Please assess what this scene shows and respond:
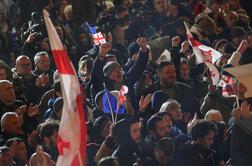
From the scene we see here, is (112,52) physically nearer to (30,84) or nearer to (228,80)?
(30,84)

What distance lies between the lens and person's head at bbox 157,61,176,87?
8461 millimetres

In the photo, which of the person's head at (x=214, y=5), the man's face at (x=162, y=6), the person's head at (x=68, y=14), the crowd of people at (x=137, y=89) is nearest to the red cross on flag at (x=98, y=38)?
the crowd of people at (x=137, y=89)

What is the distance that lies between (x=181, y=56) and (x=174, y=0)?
16.2 feet

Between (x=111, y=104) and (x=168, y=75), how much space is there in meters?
1.08

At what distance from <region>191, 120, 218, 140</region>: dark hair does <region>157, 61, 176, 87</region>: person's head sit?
1.79 metres

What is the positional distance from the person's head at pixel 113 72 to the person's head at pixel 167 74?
1.58ft

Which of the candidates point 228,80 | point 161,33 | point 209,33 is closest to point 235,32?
point 209,33

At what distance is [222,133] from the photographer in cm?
711

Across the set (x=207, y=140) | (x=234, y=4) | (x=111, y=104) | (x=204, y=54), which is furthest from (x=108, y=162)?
(x=234, y=4)

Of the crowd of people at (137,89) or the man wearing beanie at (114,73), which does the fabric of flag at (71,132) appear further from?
the man wearing beanie at (114,73)

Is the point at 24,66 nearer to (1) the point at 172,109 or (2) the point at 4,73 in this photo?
(2) the point at 4,73

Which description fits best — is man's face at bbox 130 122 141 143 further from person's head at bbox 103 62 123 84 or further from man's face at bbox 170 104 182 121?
person's head at bbox 103 62 123 84

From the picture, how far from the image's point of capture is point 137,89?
8.71m

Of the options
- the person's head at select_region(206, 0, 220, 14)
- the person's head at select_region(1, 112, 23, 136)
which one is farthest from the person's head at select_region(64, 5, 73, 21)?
the person's head at select_region(1, 112, 23, 136)
